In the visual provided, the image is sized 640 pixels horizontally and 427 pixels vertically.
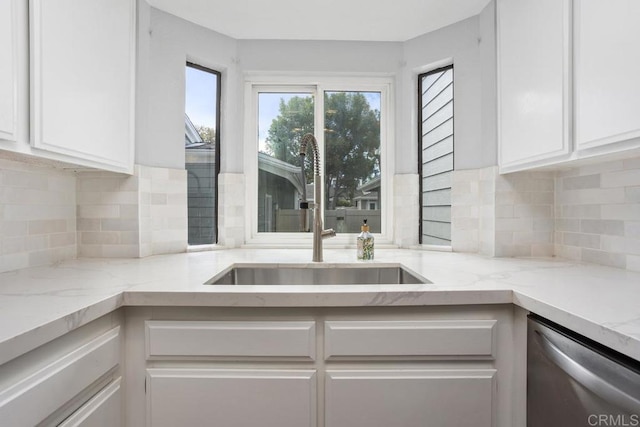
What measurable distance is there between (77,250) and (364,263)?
1.44 m

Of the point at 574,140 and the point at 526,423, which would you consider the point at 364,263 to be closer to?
the point at 526,423

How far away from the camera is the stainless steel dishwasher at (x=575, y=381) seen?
0.66 metres

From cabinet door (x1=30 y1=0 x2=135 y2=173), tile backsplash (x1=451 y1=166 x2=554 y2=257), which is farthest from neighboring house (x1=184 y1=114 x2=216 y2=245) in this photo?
tile backsplash (x1=451 y1=166 x2=554 y2=257)

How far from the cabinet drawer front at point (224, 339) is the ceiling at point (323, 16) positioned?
1538 millimetres

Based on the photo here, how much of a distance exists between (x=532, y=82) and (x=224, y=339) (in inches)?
61.4

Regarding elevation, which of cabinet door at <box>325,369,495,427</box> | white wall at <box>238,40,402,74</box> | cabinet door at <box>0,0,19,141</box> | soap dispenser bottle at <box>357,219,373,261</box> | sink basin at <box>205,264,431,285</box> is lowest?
cabinet door at <box>325,369,495,427</box>

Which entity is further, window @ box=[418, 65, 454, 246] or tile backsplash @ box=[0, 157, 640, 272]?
window @ box=[418, 65, 454, 246]

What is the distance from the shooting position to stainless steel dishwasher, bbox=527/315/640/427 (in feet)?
2.15

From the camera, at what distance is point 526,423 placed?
0.98m

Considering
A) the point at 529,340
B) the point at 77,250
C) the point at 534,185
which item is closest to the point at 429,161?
the point at 534,185

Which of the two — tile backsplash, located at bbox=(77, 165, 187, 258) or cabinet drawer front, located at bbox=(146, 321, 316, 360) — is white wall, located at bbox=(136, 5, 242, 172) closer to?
tile backsplash, located at bbox=(77, 165, 187, 258)

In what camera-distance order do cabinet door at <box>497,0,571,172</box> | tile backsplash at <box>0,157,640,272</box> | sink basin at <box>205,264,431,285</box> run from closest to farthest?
cabinet door at <box>497,0,571,172</box> < tile backsplash at <box>0,157,640,272</box> < sink basin at <box>205,264,431,285</box>

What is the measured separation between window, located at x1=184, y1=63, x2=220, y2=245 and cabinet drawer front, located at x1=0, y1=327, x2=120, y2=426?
3.22 ft

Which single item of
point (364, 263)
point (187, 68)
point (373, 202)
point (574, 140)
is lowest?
point (364, 263)
